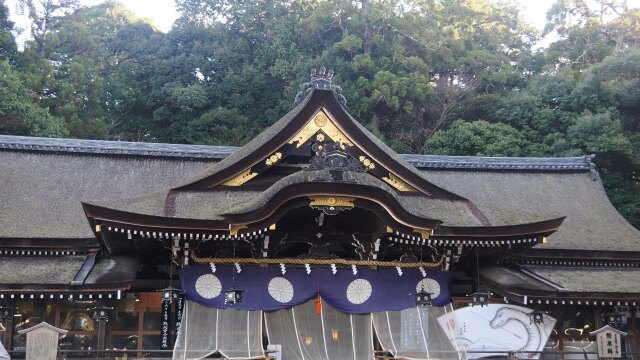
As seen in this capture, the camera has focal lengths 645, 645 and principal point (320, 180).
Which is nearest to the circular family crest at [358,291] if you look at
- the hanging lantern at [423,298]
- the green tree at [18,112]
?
the hanging lantern at [423,298]

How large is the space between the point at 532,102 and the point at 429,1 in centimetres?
1103

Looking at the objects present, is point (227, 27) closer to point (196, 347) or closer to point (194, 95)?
point (194, 95)

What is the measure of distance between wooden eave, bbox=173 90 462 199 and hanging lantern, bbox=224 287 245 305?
84.8 inches

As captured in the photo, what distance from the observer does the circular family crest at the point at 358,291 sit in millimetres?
12492

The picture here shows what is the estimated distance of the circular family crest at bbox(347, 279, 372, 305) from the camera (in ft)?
41.0

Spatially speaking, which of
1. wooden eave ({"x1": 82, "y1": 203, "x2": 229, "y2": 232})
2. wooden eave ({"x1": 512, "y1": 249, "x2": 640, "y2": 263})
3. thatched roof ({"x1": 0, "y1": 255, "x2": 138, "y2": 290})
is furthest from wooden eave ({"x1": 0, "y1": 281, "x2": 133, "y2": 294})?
wooden eave ({"x1": 512, "y1": 249, "x2": 640, "y2": 263})

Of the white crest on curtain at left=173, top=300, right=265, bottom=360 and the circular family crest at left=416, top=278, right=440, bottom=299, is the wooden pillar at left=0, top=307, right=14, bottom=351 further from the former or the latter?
the circular family crest at left=416, top=278, right=440, bottom=299

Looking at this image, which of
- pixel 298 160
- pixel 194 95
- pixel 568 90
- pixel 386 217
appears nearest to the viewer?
pixel 386 217

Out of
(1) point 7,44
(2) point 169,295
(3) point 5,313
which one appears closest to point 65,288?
(3) point 5,313

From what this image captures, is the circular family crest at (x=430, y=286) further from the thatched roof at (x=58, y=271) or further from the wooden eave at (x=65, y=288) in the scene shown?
the wooden eave at (x=65, y=288)

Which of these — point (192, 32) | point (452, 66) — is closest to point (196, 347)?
point (452, 66)

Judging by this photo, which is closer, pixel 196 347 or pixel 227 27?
pixel 196 347

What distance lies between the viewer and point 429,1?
3962cm

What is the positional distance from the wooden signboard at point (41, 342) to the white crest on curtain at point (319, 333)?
3.81 meters
